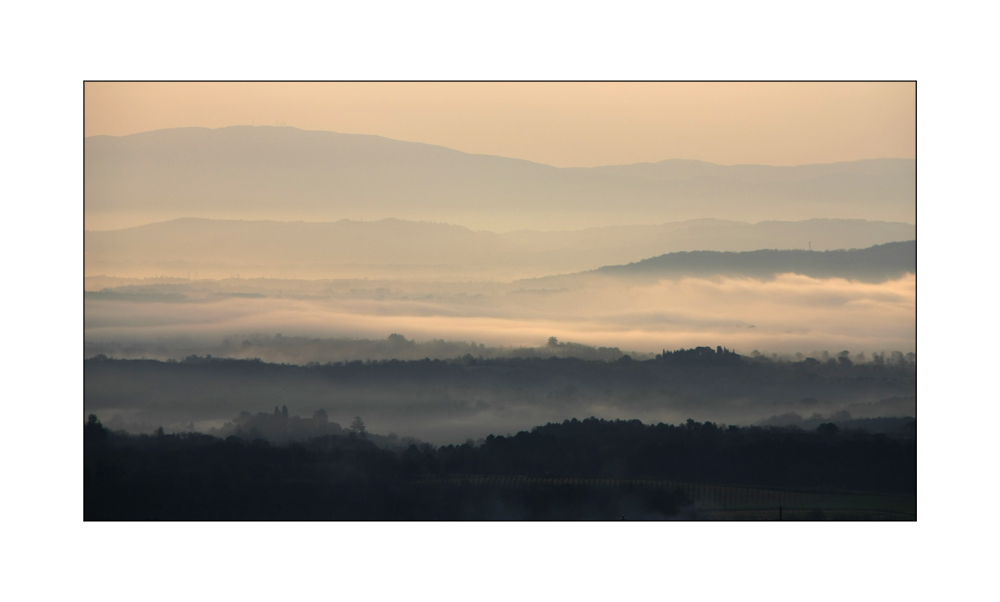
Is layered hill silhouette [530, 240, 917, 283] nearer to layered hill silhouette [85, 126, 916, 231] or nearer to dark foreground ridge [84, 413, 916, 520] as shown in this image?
layered hill silhouette [85, 126, 916, 231]

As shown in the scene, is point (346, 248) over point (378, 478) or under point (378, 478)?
over

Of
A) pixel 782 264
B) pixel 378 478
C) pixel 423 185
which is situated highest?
pixel 423 185

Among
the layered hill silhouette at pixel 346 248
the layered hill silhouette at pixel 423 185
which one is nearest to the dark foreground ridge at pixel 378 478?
the layered hill silhouette at pixel 346 248

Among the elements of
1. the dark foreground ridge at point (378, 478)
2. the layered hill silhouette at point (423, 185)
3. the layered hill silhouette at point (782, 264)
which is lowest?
the dark foreground ridge at point (378, 478)

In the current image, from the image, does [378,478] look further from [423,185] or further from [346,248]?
[423,185]

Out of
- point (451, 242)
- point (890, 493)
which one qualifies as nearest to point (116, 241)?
point (451, 242)

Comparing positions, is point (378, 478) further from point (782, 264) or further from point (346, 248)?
point (782, 264)

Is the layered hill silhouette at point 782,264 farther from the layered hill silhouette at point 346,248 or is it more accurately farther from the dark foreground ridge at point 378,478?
the dark foreground ridge at point 378,478

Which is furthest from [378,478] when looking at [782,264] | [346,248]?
[782,264]
